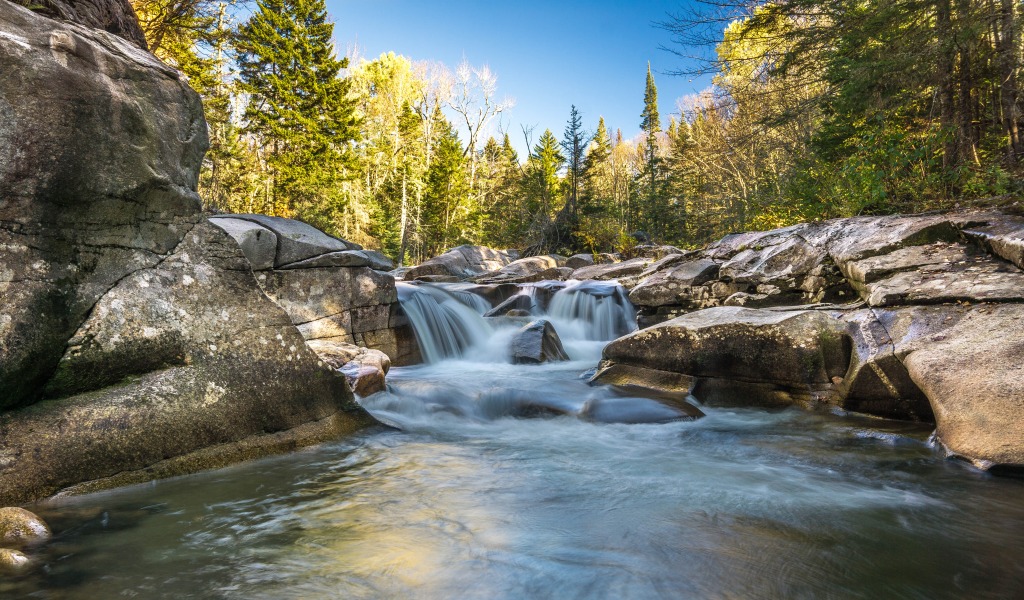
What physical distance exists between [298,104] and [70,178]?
80.2ft

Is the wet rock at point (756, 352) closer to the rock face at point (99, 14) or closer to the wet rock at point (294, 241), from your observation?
the wet rock at point (294, 241)

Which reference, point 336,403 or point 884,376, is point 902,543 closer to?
point 884,376

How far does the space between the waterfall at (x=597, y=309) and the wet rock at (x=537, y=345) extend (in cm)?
197

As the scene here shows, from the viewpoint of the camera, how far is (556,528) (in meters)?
2.75

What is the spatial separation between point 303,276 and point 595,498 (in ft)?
20.4

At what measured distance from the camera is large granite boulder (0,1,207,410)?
2660 mm

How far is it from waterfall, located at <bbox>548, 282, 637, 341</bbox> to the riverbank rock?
294 inches

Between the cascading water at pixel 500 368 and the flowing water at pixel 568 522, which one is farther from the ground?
the cascading water at pixel 500 368

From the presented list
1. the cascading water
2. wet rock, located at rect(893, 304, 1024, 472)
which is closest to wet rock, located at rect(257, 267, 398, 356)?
the cascading water

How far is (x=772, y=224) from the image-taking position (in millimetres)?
11797

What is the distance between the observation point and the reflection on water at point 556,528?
213 centimetres

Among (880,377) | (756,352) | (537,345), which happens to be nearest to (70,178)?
(756,352)

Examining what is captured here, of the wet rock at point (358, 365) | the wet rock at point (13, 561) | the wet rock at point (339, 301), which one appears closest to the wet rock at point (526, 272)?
the wet rock at point (339, 301)

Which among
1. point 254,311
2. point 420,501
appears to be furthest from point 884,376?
point 254,311
